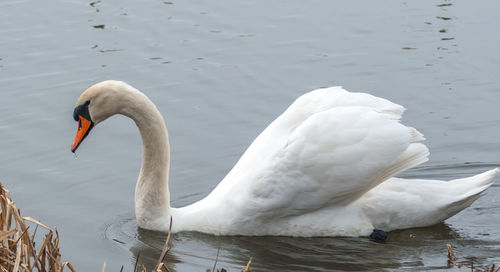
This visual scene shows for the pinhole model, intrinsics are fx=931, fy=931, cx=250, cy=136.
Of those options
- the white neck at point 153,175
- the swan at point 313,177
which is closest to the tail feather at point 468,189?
the swan at point 313,177

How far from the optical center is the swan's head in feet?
25.6

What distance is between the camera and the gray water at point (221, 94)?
306 inches

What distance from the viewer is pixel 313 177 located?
295 inches

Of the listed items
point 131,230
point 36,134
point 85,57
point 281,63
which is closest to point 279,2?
point 281,63

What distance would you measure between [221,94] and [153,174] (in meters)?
2.92

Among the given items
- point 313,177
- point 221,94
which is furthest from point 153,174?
point 221,94

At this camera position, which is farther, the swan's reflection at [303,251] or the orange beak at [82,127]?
the orange beak at [82,127]

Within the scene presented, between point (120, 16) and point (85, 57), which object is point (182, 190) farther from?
point (120, 16)

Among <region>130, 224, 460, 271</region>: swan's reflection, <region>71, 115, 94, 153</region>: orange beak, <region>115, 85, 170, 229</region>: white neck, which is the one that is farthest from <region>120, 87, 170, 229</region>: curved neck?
<region>71, 115, 94, 153</region>: orange beak

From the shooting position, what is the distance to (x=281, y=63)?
11.7 meters

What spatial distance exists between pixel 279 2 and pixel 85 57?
3126 mm

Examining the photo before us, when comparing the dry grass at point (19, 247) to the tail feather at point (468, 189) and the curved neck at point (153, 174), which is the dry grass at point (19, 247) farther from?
the tail feather at point (468, 189)

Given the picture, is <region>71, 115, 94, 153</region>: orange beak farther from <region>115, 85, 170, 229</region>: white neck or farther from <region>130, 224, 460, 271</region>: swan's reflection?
<region>130, 224, 460, 271</region>: swan's reflection

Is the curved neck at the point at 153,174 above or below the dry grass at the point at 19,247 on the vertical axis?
below
